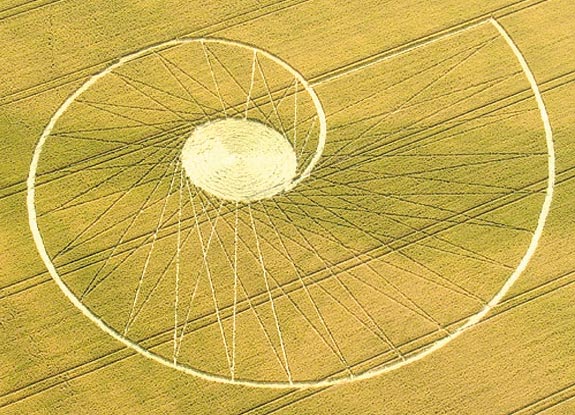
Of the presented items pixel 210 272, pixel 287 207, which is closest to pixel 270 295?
pixel 210 272

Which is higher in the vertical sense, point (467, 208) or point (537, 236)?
point (467, 208)

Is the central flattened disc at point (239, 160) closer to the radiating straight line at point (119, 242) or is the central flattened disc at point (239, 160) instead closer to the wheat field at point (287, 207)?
the wheat field at point (287, 207)

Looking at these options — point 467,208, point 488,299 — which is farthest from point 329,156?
point 488,299

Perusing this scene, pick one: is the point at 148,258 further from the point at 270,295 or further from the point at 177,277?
the point at 270,295

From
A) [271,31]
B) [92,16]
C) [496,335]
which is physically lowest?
[496,335]

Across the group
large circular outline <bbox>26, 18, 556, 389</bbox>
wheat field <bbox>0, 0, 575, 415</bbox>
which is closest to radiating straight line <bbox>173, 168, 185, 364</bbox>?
wheat field <bbox>0, 0, 575, 415</bbox>

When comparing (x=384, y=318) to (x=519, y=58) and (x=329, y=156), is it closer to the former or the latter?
(x=329, y=156)
